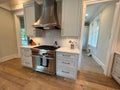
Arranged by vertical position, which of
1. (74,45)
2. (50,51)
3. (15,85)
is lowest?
(15,85)

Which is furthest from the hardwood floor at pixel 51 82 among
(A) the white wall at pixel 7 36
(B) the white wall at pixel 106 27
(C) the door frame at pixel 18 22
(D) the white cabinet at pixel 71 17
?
(C) the door frame at pixel 18 22

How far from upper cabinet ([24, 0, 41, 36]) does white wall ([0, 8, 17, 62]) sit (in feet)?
4.54

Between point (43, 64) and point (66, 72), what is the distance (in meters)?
0.80

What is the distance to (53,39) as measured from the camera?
2.81 metres

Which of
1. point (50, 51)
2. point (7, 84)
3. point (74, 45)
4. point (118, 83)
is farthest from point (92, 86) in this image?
point (7, 84)

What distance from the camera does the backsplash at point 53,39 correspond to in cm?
256

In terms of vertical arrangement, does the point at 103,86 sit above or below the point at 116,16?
below

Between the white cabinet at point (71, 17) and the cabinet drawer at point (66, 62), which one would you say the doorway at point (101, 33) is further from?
the cabinet drawer at point (66, 62)

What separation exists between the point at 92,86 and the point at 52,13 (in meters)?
2.43

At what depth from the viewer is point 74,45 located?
252 cm

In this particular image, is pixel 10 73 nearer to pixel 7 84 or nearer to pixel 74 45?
pixel 7 84

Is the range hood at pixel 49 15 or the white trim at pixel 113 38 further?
the range hood at pixel 49 15

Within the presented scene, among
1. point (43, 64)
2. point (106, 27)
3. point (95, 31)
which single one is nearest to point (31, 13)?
point (43, 64)

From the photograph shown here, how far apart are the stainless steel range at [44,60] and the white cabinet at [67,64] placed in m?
0.16
